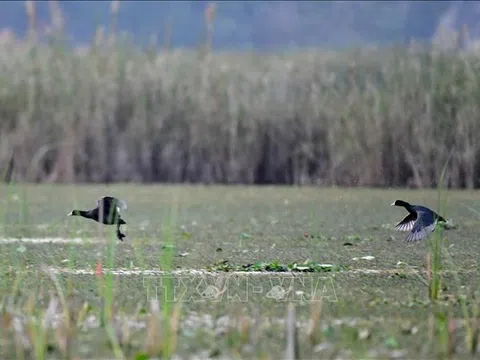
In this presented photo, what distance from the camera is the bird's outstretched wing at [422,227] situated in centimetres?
466

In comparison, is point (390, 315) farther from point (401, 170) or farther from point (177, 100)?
point (177, 100)

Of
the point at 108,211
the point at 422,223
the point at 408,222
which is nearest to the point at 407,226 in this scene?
the point at 408,222

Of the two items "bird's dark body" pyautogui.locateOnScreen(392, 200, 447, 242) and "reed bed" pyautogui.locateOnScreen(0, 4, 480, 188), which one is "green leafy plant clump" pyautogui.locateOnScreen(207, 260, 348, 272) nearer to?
"bird's dark body" pyautogui.locateOnScreen(392, 200, 447, 242)

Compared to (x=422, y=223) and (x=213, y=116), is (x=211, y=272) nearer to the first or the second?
(x=422, y=223)

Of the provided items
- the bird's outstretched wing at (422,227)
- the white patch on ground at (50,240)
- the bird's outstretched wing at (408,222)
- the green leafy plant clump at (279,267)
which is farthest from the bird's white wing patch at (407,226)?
the white patch on ground at (50,240)

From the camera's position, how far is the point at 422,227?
4.69 metres

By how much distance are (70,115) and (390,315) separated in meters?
8.62

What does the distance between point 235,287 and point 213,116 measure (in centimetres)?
770

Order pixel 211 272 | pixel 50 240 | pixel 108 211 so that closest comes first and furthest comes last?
pixel 108 211, pixel 211 272, pixel 50 240

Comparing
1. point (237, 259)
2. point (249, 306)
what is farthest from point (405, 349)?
point (237, 259)

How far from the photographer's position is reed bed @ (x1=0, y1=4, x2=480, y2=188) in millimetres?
11148

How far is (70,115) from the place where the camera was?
40.1 feet

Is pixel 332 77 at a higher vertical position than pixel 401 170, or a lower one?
higher

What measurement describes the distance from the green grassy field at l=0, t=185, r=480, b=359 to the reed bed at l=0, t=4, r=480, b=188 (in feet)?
8.48
